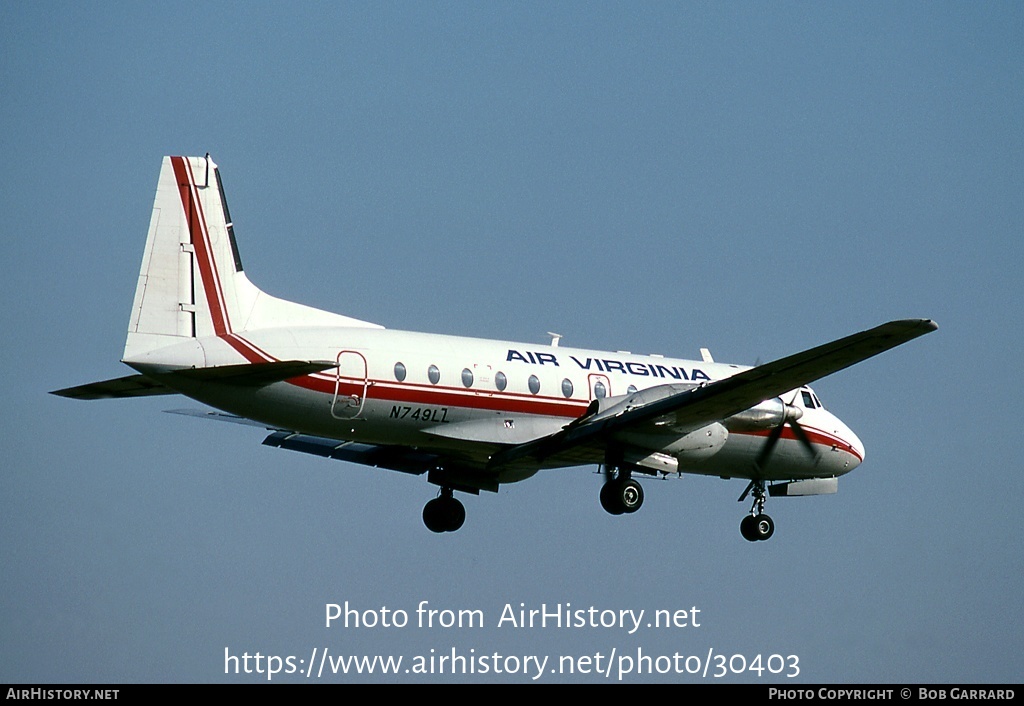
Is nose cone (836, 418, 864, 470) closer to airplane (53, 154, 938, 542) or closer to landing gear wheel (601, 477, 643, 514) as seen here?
airplane (53, 154, 938, 542)

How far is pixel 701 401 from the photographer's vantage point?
30.9 meters

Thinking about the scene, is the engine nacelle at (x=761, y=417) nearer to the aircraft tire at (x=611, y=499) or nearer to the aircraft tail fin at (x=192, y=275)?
the aircraft tire at (x=611, y=499)

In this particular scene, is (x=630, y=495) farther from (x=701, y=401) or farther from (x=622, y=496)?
(x=701, y=401)

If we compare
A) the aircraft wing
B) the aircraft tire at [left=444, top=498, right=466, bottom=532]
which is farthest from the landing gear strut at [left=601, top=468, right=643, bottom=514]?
the aircraft tire at [left=444, top=498, right=466, bottom=532]

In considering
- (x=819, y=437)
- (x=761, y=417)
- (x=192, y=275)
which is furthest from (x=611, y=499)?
(x=192, y=275)

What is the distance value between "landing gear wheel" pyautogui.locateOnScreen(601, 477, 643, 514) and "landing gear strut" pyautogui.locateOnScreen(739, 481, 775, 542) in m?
5.26

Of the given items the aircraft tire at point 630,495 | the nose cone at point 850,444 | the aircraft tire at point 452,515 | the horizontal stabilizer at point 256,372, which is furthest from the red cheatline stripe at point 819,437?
the horizontal stabilizer at point 256,372

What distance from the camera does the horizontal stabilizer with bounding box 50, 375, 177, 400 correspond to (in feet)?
94.3

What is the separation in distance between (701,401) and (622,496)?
2.69 m

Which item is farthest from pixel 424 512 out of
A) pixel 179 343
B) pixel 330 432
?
pixel 179 343

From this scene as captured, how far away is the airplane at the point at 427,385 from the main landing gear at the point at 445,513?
0.08 feet
